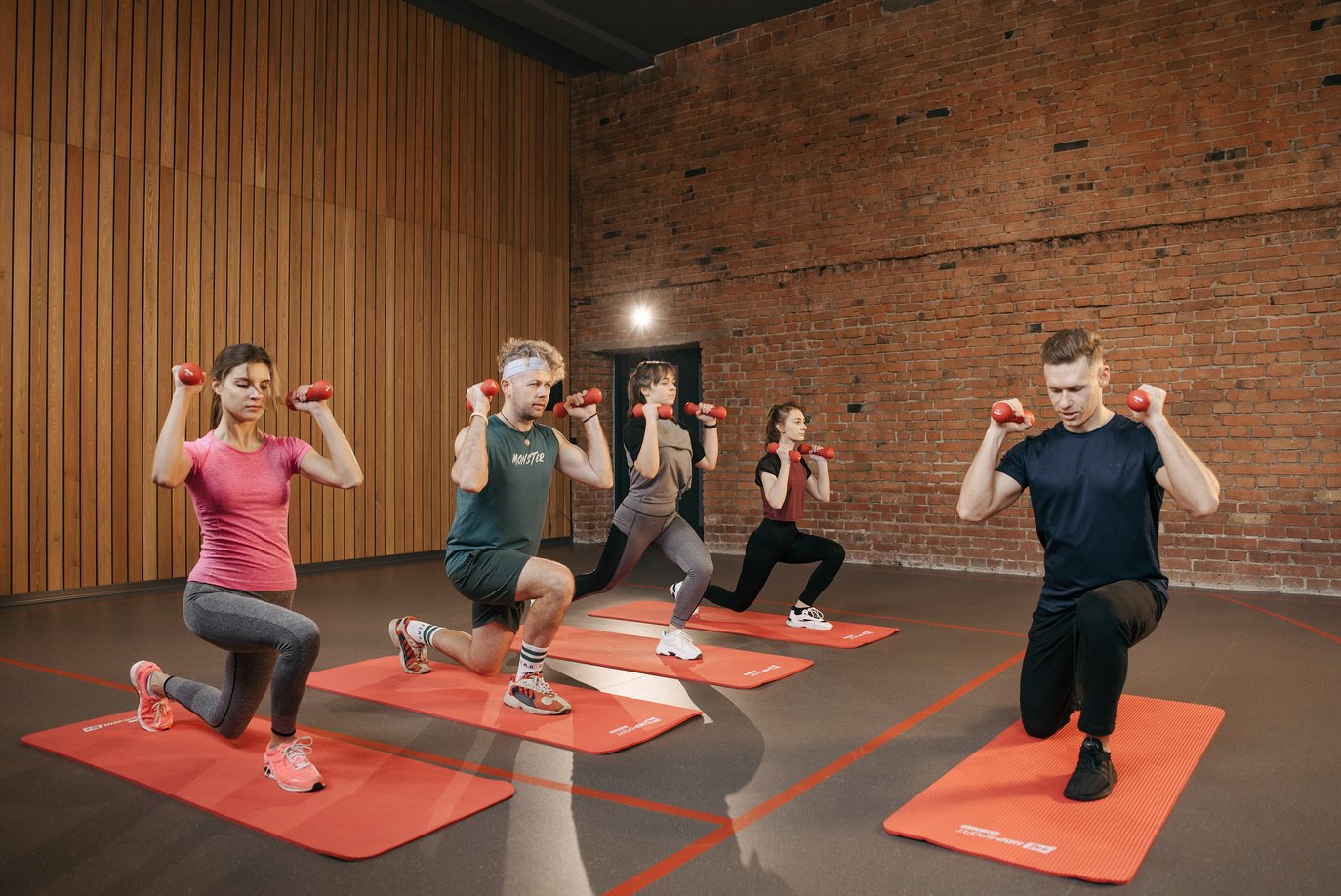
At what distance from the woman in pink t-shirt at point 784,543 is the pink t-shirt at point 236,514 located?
9.48 ft

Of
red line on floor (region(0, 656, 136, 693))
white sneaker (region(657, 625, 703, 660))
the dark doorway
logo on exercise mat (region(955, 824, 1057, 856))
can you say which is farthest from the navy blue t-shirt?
the dark doorway

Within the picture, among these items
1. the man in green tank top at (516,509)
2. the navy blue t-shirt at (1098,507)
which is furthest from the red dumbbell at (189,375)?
the navy blue t-shirt at (1098,507)

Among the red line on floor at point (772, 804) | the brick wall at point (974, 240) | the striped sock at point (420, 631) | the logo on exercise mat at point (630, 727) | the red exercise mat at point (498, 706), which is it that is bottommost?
the red line on floor at point (772, 804)

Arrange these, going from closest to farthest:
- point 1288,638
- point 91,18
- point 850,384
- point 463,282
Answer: point 1288,638 → point 91,18 → point 850,384 → point 463,282

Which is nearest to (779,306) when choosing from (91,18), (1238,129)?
(1238,129)

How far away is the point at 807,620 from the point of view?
5445 mm

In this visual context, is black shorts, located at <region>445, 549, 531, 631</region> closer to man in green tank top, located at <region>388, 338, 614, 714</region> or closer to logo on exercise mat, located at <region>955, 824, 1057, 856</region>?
man in green tank top, located at <region>388, 338, 614, 714</region>

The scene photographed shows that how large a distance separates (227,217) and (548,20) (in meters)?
3.44

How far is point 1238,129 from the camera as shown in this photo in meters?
6.79

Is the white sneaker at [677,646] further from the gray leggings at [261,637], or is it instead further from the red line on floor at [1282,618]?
the red line on floor at [1282,618]

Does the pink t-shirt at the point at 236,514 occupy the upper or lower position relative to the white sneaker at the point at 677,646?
upper

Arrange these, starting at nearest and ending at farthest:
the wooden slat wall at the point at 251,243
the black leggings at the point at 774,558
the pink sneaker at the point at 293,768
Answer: the pink sneaker at the point at 293,768
the black leggings at the point at 774,558
the wooden slat wall at the point at 251,243

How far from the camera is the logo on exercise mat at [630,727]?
340cm

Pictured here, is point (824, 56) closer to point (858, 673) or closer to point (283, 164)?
point (283, 164)
